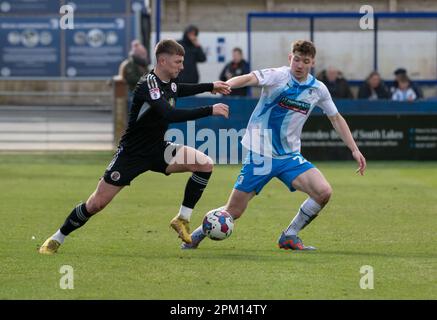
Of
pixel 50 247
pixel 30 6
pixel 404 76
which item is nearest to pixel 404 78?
pixel 404 76

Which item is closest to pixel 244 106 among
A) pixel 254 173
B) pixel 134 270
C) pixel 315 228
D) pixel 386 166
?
pixel 386 166

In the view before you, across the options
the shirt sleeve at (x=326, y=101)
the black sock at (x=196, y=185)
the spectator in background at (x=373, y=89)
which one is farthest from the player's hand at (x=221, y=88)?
the spectator in background at (x=373, y=89)

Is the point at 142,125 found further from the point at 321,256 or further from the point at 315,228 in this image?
the point at 315,228

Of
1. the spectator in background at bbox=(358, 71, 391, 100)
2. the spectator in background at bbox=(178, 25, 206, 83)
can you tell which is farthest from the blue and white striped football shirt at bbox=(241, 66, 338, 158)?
the spectator in background at bbox=(358, 71, 391, 100)

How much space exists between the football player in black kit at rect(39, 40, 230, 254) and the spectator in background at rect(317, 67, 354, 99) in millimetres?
12795

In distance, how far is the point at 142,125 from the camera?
414 inches

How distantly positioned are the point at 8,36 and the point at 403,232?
24818 millimetres

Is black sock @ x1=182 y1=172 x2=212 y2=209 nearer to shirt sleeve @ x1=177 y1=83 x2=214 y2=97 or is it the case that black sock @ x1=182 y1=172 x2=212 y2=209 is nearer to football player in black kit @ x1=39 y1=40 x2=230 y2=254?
football player in black kit @ x1=39 y1=40 x2=230 y2=254

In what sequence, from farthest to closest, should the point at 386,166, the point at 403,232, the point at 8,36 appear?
the point at 8,36 < the point at 386,166 < the point at 403,232

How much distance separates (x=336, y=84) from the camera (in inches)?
917

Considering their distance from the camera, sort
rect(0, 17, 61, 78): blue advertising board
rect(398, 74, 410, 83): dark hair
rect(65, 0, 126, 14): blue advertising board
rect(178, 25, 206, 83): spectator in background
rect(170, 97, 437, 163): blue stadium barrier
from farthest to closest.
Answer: rect(0, 17, 61, 78): blue advertising board
rect(65, 0, 126, 14): blue advertising board
rect(398, 74, 410, 83): dark hair
rect(178, 25, 206, 83): spectator in background
rect(170, 97, 437, 163): blue stadium barrier

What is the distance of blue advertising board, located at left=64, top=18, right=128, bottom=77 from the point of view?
34.7 m

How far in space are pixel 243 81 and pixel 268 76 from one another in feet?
1.07

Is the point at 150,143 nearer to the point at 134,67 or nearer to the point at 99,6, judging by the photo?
the point at 134,67
